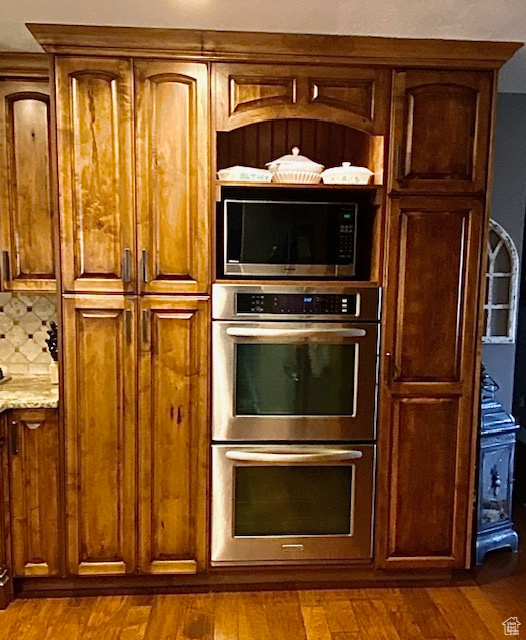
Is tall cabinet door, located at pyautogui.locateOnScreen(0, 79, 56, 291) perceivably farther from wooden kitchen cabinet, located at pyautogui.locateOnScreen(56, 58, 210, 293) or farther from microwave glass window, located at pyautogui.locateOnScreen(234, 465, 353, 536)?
microwave glass window, located at pyautogui.locateOnScreen(234, 465, 353, 536)

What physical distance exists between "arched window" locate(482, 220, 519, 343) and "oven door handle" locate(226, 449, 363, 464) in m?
1.15

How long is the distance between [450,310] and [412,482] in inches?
29.9

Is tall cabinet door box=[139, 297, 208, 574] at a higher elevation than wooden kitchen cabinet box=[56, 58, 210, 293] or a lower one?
lower

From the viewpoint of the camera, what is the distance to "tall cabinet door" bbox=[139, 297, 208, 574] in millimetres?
2557

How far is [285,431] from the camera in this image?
8.66 ft

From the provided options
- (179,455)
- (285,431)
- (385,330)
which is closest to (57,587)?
(179,455)

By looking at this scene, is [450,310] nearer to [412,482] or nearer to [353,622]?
[412,482]

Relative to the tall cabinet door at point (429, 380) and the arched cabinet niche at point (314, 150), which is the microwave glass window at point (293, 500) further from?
the arched cabinet niche at point (314, 150)

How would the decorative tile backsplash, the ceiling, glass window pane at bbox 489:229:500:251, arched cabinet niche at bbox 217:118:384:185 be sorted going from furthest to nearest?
glass window pane at bbox 489:229:500:251
the decorative tile backsplash
arched cabinet niche at bbox 217:118:384:185
the ceiling

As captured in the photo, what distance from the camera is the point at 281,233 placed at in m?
2.59

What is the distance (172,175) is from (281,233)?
1.63 feet

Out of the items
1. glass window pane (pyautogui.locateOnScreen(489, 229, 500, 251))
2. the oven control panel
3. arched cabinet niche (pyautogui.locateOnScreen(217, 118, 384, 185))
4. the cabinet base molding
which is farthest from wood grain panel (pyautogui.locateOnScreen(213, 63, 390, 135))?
the cabinet base molding

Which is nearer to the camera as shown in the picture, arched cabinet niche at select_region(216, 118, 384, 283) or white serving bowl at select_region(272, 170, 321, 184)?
white serving bowl at select_region(272, 170, 321, 184)

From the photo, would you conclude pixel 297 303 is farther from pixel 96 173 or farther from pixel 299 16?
pixel 299 16
